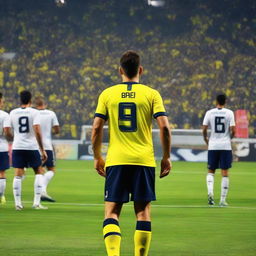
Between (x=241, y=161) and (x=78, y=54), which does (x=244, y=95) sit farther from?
(x=78, y=54)

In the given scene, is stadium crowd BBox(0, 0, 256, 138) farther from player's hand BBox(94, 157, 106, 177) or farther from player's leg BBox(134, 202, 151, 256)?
player's leg BBox(134, 202, 151, 256)

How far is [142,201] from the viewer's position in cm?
672

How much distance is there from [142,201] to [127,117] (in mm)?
736

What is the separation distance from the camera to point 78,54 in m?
42.2

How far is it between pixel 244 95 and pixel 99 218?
84.0 feet

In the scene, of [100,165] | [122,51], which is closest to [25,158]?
[100,165]

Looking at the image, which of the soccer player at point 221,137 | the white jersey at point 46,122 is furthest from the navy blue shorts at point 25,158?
the soccer player at point 221,137

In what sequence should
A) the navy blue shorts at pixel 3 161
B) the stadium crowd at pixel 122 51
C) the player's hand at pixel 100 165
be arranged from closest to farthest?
the player's hand at pixel 100 165
the navy blue shorts at pixel 3 161
the stadium crowd at pixel 122 51

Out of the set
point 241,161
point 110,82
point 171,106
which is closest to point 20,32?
point 110,82

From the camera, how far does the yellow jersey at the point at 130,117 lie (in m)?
6.66

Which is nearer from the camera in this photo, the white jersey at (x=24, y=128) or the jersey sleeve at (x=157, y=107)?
the jersey sleeve at (x=157, y=107)

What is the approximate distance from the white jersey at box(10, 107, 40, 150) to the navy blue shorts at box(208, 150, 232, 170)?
337 cm

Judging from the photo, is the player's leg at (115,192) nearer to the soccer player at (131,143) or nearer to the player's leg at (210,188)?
the soccer player at (131,143)

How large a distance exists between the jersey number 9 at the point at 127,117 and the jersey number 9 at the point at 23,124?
6421mm
